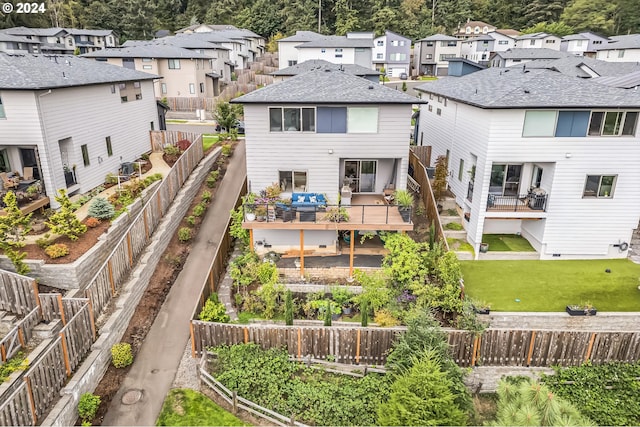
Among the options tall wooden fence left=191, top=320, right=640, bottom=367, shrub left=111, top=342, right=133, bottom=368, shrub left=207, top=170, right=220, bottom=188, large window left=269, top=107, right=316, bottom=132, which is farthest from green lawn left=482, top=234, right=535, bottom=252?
shrub left=111, top=342, right=133, bottom=368

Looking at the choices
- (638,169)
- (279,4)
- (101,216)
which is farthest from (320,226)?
(279,4)

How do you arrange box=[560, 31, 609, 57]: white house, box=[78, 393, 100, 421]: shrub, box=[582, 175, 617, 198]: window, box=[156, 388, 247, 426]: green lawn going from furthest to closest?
box=[560, 31, 609, 57]: white house
box=[582, 175, 617, 198]: window
box=[156, 388, 247, 426]: green lawn
box=[78, 393, 100, 421]: shrub

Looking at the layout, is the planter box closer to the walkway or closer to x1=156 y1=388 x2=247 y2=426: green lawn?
x1=156 y1=388 x2=247 y2=426: green lawn

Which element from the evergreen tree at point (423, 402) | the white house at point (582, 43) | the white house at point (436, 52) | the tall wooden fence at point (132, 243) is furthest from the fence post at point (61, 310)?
the white house at point (582, 43)

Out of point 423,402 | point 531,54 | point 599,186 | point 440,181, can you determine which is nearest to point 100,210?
point 423,402

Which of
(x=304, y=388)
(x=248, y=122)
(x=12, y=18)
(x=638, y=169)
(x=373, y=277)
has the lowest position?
(x=304, y=388)

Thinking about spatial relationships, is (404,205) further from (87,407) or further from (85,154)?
(85,154)

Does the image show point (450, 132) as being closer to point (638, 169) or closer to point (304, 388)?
point (638, 169)
